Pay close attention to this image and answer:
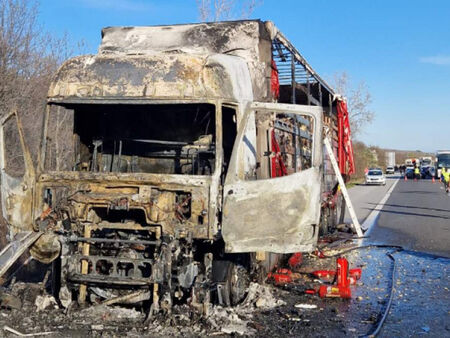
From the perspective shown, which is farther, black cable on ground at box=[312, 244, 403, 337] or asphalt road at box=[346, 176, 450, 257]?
asphalt road at box=[346, 176, 450, 257]

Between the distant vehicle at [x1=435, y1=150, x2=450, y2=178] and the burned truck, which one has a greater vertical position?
the distant vehicle at [x1=435, y1=150, x2=450, y2=178]

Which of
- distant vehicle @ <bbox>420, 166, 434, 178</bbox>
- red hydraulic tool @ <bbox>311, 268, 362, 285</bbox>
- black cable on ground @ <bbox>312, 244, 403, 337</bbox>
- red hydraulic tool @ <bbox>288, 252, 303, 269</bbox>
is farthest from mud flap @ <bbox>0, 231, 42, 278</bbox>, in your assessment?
distant vehicle @ <bbox>420, 166, 434, 178</bbox>

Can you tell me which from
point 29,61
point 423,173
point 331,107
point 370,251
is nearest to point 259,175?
point 370,251

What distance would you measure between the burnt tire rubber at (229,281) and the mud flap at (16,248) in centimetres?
198

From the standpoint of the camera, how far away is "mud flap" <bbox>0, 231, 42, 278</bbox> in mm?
5672

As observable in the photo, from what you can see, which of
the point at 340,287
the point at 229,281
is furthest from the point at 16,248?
the point at 340,287

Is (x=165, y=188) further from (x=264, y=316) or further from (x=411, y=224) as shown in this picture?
(x=411, y=224)

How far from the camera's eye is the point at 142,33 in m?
7.21

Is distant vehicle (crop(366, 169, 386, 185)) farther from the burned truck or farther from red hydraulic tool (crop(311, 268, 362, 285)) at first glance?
the burned truck

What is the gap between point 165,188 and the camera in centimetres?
565

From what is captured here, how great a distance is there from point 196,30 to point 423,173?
5776cm

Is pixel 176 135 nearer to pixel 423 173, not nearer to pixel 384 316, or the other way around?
pixel 384 316

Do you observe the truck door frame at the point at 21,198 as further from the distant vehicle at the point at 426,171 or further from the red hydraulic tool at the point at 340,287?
the distant vehicle at the point at 426,171

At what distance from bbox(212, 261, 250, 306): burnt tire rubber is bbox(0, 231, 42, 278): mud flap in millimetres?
1983
